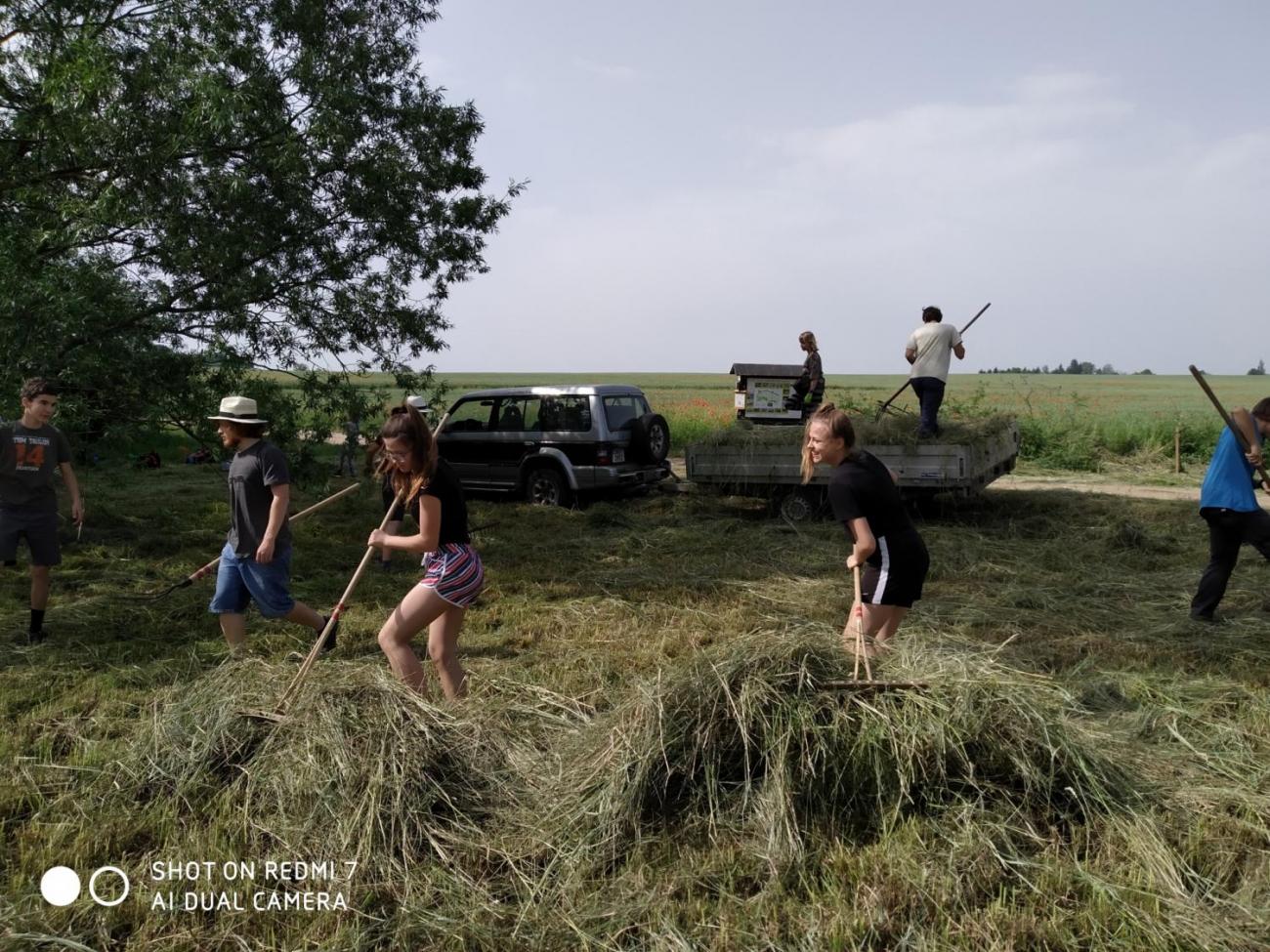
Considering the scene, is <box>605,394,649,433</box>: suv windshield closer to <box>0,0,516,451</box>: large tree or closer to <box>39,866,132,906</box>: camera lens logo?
<box>0,0,516,451</box>: large tree

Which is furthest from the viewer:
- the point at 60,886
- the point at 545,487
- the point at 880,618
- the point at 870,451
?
the point at 545,487

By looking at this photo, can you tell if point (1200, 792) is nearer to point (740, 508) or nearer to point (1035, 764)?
point (1035, 764)

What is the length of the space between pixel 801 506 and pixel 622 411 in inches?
104

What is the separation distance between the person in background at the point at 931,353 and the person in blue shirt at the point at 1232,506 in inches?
147

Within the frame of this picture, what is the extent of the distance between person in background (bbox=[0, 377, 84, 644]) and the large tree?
1462mm

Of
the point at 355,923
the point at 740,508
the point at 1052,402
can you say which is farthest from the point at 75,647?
the point at 1052,402

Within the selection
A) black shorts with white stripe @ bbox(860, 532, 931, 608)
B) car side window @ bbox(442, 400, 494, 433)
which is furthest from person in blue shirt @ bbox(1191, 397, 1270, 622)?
car side window @ bbox(442, 400, 494, 433)

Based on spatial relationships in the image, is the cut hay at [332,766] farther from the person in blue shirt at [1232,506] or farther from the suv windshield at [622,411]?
the suv windshield at [622,411]

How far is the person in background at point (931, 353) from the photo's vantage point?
1002cm

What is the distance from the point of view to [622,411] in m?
12.3

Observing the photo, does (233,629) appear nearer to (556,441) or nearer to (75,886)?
(75,886)

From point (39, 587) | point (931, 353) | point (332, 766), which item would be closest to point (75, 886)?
point (332, 766)

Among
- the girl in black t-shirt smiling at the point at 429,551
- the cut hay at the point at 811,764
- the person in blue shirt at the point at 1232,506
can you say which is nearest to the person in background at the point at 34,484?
the girl in black t-shirt smiling at the point at 429,551

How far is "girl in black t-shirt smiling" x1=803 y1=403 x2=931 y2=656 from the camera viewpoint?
4.32 meters
